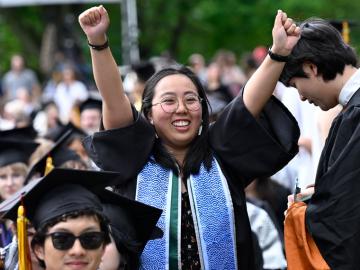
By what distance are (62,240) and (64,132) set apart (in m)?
5.76

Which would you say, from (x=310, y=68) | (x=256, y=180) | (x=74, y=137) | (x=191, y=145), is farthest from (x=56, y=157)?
(x=310, y=68)

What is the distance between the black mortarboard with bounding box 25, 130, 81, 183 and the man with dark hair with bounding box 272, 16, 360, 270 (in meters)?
2.53

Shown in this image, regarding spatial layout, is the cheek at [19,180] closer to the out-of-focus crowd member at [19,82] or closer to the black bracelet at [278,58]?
the black bracelet at [278,58]

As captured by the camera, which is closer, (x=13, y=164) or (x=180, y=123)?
(x=180, y=123)

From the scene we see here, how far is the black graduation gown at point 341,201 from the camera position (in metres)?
5.05

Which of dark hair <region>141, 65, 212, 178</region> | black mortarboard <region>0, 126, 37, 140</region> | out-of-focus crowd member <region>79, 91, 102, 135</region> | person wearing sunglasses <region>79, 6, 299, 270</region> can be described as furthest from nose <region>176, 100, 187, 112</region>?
out-of-focus crowd member <region>79, 91, 102, 135</region>

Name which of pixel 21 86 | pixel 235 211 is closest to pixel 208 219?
pixel 235 211

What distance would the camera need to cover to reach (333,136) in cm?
526

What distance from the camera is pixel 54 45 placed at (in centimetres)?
2645

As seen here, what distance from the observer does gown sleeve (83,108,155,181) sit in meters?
5.57

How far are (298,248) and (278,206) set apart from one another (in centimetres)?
362

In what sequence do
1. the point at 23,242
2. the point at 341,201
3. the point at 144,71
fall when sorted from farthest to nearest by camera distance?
the point at 144,71 < the point at 341,201 < the point at 23,242

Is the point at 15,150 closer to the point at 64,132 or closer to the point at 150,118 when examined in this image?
the point at 64,132

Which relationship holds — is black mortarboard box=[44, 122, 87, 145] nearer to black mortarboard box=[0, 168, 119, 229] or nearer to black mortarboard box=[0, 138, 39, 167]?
black mortarboard box=[0, 138, 39, 167]
